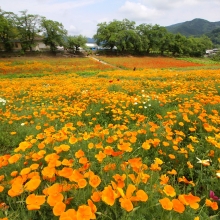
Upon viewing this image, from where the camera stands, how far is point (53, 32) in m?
48.0

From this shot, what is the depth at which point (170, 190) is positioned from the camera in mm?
Result: 1434

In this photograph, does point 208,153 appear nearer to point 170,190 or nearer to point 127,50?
point 170,190

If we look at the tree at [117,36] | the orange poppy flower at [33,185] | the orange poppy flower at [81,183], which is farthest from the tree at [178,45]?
the orange poppy flower at [33,185]

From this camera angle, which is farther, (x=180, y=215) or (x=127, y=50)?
(x=127, y=50)

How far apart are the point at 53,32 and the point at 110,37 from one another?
1642cm

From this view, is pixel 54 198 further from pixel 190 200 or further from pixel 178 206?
pixel 190 200

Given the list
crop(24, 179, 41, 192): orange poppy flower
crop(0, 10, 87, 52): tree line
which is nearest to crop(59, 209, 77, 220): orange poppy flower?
crop(24, 179, 41, 192): orange poppy flower

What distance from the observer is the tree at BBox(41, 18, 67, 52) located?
4700 cm

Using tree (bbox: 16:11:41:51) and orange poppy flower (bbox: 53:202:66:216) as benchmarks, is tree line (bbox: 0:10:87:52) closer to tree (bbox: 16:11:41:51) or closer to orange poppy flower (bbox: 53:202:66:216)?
tree (bbox: 16:11:41:51)

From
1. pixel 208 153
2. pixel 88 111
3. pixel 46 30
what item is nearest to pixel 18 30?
pixel 46 30

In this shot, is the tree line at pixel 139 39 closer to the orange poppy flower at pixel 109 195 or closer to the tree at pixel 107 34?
the tree at pixel 107 34

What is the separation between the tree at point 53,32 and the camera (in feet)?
154

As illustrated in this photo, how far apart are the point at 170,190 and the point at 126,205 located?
0.48 metres

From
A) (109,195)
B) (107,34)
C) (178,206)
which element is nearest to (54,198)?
(109,195)
